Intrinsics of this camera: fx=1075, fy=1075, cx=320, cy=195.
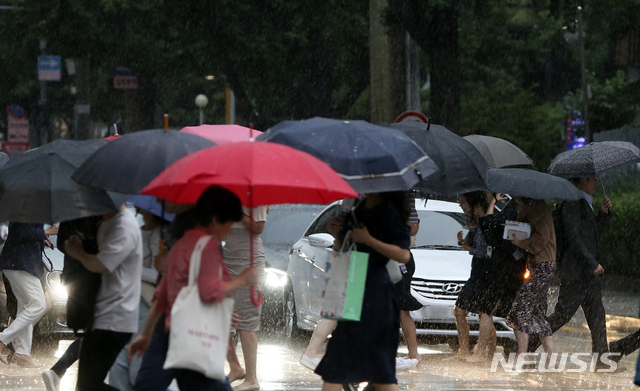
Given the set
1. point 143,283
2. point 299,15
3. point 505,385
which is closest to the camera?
point 143,283

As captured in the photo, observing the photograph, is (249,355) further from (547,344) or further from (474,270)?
(547,344)

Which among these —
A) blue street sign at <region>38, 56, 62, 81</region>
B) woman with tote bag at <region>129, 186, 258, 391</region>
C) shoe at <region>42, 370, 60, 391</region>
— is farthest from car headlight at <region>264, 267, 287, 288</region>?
blue street sign at <region>38, 56, 62, 81</region>

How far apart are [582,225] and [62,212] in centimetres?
526

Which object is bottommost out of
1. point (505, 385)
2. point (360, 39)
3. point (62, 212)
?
point (505, 385)

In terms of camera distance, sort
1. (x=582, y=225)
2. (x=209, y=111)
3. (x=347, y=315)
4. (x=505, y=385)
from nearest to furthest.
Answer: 1. (x=347, y=315)
2. (x=505, y=385)
3. (x=582, y=225)
4. (x=209, y=111)

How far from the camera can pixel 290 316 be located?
1143cm

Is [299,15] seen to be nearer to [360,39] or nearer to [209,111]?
[360,39]

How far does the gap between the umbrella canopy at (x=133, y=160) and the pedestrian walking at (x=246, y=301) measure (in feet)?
6.40

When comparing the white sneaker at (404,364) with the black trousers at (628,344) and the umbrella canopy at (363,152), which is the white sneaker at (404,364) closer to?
the black trousers at (628,344)

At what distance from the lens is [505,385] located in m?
8.64

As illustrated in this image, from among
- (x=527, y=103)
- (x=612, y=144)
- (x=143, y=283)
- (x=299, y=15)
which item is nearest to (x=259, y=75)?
(x=299, y=15)

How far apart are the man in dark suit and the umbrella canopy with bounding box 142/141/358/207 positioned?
4.61 m

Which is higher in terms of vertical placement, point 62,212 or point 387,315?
point 62,212

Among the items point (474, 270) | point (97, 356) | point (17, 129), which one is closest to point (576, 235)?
point (474, 270)
